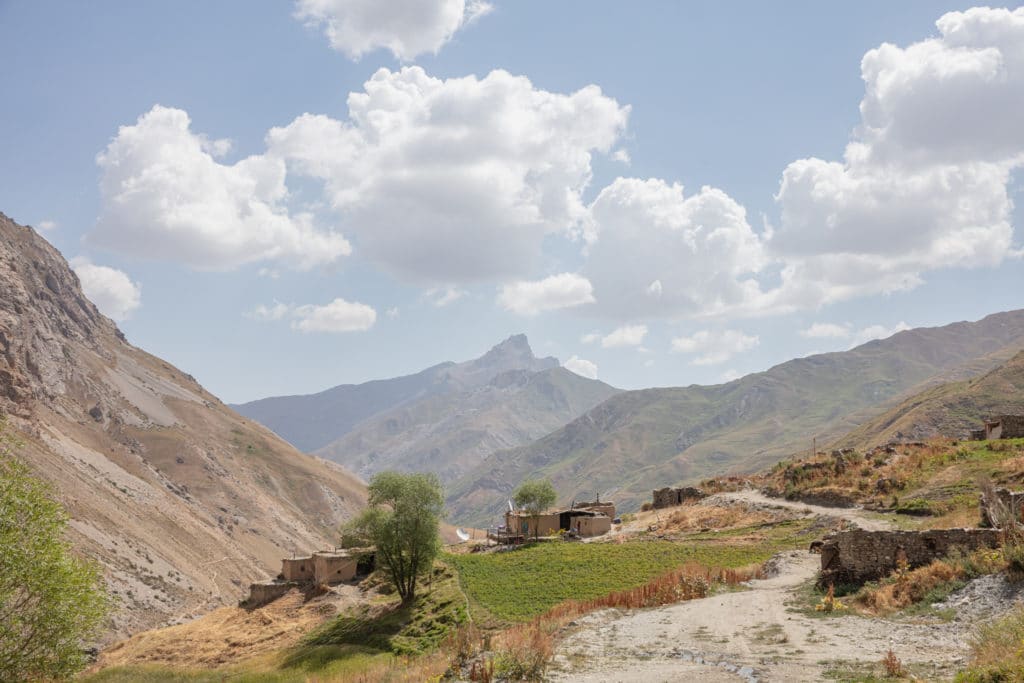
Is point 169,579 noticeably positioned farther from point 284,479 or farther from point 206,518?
point 284,479

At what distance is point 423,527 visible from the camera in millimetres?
50000

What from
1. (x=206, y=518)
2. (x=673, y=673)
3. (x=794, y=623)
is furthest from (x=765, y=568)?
(x=206, y=518)

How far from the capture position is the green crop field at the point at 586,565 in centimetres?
4103

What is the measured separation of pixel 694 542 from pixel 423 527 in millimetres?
20817

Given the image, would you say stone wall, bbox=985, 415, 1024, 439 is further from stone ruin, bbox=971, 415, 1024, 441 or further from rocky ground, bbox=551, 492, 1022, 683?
rocky ground, bbox=551, 492, 1022, 683

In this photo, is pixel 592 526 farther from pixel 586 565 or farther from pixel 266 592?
pixel 266 592

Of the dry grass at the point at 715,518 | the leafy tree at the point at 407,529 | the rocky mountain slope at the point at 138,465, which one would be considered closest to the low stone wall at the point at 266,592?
the leafy tree at the point at 407,529

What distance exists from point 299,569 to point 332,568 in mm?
4512

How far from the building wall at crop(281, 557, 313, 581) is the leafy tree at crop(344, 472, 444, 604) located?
553 inches

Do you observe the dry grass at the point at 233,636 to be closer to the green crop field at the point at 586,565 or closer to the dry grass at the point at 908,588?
the green crop field at the point at 586,565

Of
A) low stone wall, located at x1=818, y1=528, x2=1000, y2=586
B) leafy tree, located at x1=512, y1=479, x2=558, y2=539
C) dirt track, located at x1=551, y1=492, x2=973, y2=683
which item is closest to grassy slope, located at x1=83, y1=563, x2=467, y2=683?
dirt track, located at x1=551, y1=492, x2=973, y2=683

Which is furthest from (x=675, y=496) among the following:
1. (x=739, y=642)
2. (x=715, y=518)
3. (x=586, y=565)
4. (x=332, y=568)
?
(x=739, y=642)

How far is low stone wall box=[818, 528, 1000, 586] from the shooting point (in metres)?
26.0

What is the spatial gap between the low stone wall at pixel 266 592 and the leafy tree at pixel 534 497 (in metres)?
24.2
